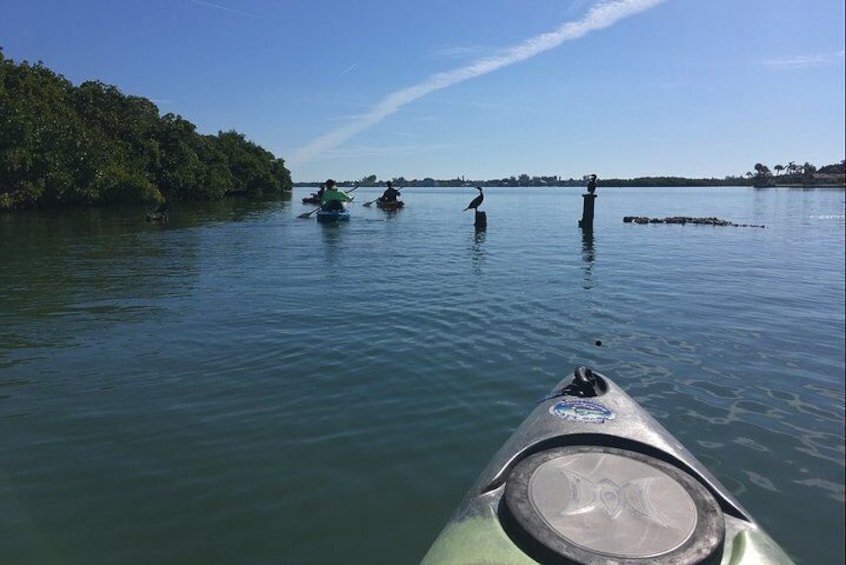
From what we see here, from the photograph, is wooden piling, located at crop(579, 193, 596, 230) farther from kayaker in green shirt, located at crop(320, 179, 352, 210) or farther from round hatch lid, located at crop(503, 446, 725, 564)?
round hatch lid, located at crop(503, 446, 725, 564)

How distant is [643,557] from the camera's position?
2.39m

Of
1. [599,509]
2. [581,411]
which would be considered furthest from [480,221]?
[599,509]

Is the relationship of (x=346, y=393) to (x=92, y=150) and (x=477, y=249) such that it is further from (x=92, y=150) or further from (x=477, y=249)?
(x=92, y=150)

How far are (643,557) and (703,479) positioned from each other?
1.02m

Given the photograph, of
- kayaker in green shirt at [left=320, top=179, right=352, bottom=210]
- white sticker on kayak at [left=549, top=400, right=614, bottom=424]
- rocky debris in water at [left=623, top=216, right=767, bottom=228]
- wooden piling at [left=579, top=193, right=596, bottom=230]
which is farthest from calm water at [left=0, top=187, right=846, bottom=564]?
rocky debris in water at [left=623, top=216, right=767, bottom=228]

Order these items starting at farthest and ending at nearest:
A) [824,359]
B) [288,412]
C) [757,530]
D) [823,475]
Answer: [824,359]
[288,412]
[823,475]
[757,530]

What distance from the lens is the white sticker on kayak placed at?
3.79m

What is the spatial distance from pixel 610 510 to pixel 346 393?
4102 millimetres

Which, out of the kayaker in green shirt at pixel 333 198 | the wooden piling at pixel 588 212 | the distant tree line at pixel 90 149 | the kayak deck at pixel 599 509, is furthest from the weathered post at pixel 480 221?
the distant tree line at pixel 90 149

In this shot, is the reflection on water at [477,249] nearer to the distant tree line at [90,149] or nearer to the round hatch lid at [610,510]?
the round hatch lid at [610,510]

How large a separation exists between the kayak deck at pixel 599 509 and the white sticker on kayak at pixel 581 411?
112mm

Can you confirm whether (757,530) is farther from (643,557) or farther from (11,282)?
(11,282)

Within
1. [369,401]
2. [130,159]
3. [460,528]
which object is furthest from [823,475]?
[130,159]

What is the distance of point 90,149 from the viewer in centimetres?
3841
